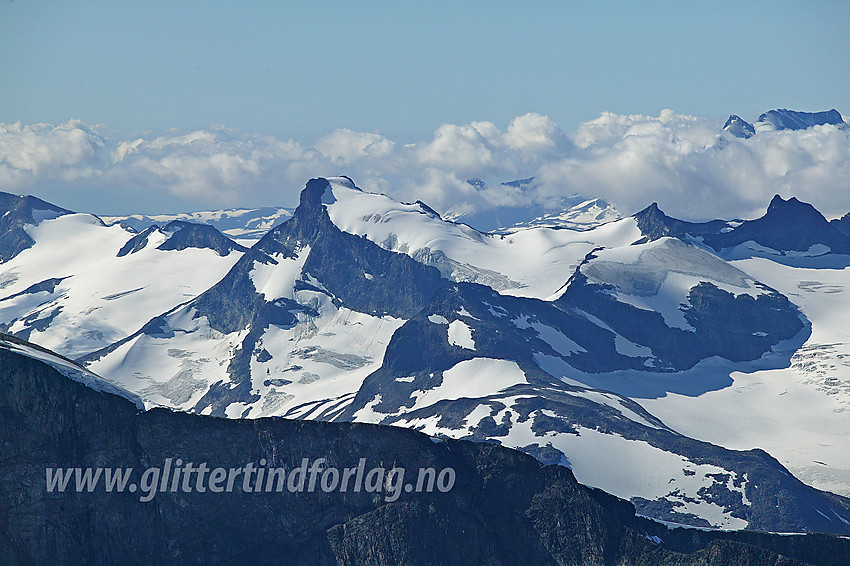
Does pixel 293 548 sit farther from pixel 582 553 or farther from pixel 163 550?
pixel 582 553

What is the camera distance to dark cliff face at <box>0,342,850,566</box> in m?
175

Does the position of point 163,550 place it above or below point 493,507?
below

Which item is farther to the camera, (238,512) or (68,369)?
(238,512)

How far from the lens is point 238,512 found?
188000mm

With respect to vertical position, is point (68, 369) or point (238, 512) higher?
point (68, 369)

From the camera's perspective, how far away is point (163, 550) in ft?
594

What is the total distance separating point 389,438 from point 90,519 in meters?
46.6

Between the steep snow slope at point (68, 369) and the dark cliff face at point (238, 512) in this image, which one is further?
the steep snow slope at point (68, 369)

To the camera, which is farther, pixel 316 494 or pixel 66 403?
pixel 316 494

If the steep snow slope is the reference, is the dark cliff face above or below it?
below

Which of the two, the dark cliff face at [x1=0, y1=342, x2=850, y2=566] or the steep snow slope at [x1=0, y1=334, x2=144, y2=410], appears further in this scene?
the steep snow slope at [x1=0, y1=334, x2=144, y2=410]

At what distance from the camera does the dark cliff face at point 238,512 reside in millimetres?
175375

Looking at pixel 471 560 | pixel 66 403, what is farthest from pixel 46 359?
pixel 471 560

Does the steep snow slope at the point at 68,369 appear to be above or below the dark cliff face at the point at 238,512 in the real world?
above
